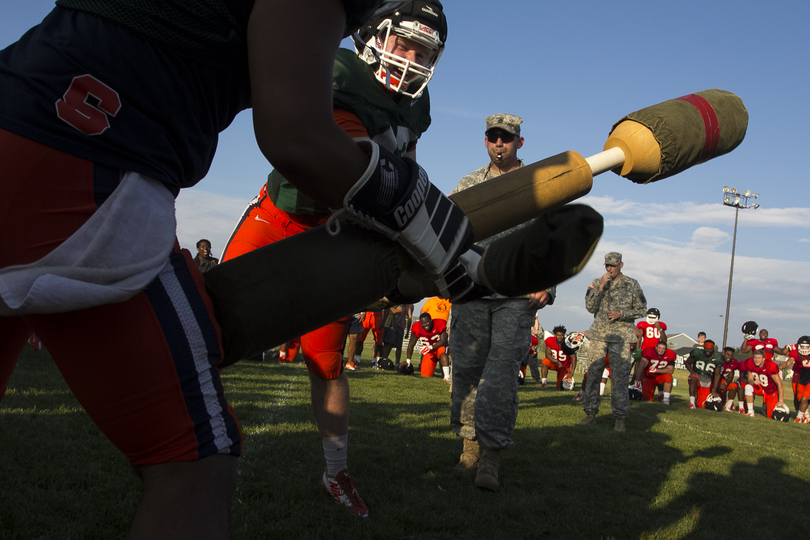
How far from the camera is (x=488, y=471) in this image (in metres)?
3.66

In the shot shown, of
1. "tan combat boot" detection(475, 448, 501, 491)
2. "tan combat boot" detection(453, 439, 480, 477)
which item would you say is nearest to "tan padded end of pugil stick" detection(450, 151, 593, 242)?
"tan combat boot" detection(475, 448, 501, 491)

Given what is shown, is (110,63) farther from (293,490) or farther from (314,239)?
(293,490)

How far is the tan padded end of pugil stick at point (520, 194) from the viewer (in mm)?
1503

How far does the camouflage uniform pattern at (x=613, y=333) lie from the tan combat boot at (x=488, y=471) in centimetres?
415

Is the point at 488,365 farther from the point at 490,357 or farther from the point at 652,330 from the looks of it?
the point at 652,330

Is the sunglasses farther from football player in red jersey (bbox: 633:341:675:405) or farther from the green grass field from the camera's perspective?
football player in red jersey (bbox: 633:341:675:405)

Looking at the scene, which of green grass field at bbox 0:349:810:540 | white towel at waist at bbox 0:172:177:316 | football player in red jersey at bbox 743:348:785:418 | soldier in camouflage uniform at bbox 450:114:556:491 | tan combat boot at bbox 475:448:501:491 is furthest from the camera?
football player in red jersey at bbox 743:348:785:418

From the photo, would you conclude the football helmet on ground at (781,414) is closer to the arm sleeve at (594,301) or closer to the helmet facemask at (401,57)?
the arm sleeve at (594,301)

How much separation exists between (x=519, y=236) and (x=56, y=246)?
103 centimetres

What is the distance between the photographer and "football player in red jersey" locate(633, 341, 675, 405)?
13.6 m

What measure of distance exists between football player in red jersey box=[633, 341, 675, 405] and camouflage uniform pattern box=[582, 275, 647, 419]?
6.08 metres

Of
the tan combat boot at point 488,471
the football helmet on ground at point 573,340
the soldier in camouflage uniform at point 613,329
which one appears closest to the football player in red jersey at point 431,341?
the football helmet on ground at point 573,340

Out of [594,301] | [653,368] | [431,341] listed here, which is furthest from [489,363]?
[653,368]

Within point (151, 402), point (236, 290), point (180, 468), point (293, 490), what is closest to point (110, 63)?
point (236, 290)
